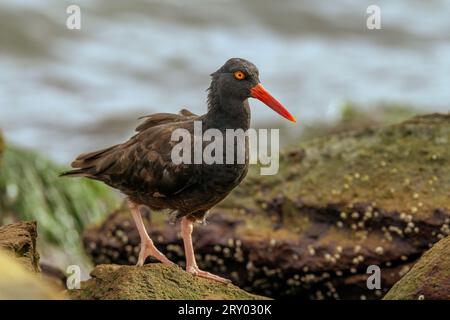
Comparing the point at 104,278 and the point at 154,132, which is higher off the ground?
the point at 154,132

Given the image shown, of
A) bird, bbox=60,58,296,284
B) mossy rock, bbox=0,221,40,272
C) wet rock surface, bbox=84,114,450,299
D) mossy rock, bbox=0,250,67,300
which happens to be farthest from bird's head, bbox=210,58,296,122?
mossy rock, bbox=0,250,67,300

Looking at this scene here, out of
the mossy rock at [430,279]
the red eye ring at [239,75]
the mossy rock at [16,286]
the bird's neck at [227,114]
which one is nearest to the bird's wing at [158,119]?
the bird's neck at [227,114]

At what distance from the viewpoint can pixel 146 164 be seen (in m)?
6.21

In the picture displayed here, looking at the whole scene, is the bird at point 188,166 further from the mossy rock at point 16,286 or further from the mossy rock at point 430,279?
the mossy rock at point 16,286

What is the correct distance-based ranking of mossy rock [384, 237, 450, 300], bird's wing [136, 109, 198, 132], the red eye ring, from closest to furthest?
mossy rock [384, 237, 450, 300], the red eye ring, bird's wing [136, 109, 198, 132]

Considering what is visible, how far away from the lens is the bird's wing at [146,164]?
6031mm

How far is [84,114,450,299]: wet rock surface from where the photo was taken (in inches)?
274

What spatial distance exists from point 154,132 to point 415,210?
6.88ft

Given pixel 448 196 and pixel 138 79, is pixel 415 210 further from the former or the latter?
pixel 138 79

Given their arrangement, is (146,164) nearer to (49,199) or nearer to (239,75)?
(239,75)

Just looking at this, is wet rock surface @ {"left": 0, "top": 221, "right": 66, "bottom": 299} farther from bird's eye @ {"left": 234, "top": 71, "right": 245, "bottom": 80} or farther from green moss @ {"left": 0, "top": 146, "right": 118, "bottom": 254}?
green moss @ {"left": 0, "top": 146, "right": 118, "bottom": 254}

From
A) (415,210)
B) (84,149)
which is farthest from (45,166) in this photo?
(415,210)
